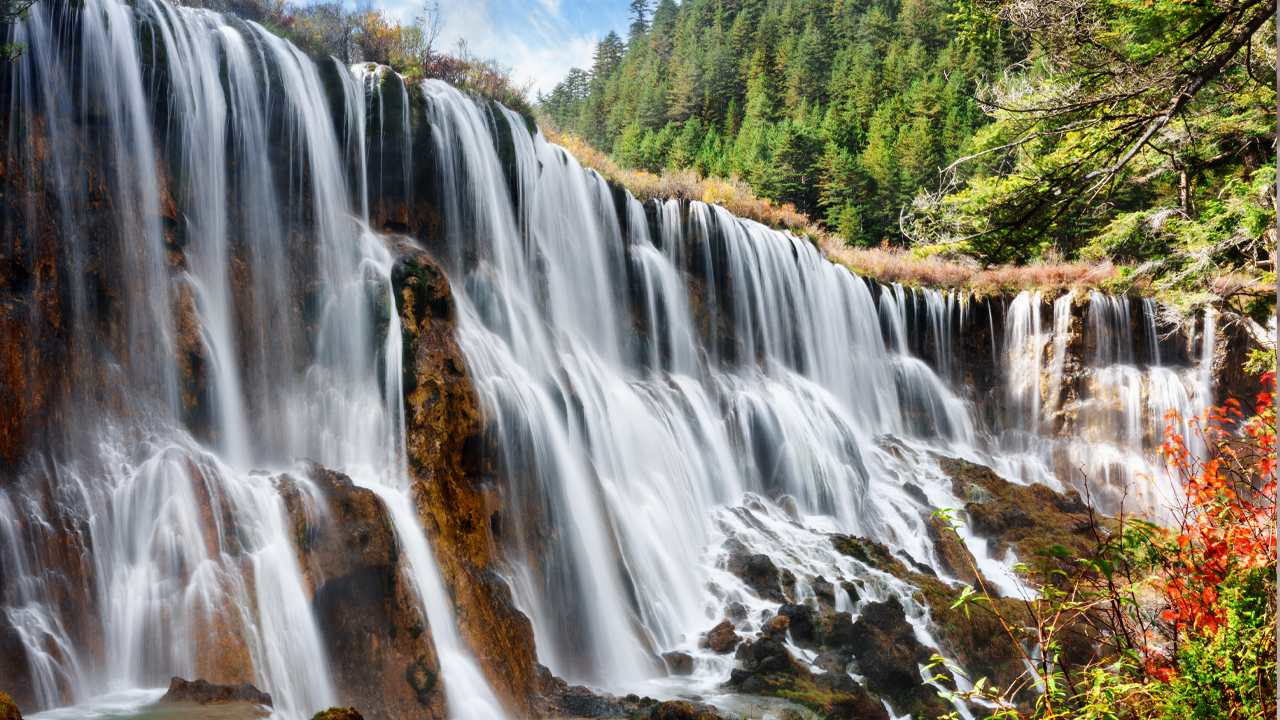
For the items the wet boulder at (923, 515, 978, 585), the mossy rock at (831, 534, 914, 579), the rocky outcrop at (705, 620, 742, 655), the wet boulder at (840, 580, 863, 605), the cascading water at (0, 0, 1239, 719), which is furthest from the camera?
the wet boulder at (923, 515, 978, 585)

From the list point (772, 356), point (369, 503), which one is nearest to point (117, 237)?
point (369, 503)

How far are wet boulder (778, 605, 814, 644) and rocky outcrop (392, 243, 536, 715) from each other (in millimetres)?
3383

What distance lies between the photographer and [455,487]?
26.7 feet

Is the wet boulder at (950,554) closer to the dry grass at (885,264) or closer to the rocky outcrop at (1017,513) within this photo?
the rocky outcrop at (1017,513)

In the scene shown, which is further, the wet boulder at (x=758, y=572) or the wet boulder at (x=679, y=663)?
the wet boulder at (x=758, y=572)

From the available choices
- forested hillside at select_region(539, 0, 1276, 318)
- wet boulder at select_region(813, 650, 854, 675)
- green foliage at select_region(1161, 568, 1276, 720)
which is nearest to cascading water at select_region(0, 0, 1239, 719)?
wet boulder at select_region(813, 650, 854, 675)

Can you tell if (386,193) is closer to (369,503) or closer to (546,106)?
(369,503)

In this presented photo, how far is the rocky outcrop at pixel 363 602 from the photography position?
614 cm

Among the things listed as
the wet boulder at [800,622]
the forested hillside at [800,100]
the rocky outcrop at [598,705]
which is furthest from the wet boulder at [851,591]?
the forested hillside at [800,100]

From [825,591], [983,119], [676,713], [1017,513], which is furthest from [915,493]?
[983,119]

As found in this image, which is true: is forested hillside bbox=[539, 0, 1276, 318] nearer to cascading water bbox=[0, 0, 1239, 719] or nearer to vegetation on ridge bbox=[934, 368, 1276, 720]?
vegetation on ridge bbox=[934, 368, 1276, 720]

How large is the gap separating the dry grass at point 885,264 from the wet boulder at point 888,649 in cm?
1170

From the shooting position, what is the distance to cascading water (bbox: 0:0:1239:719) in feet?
19.5

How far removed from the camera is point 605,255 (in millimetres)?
14727
